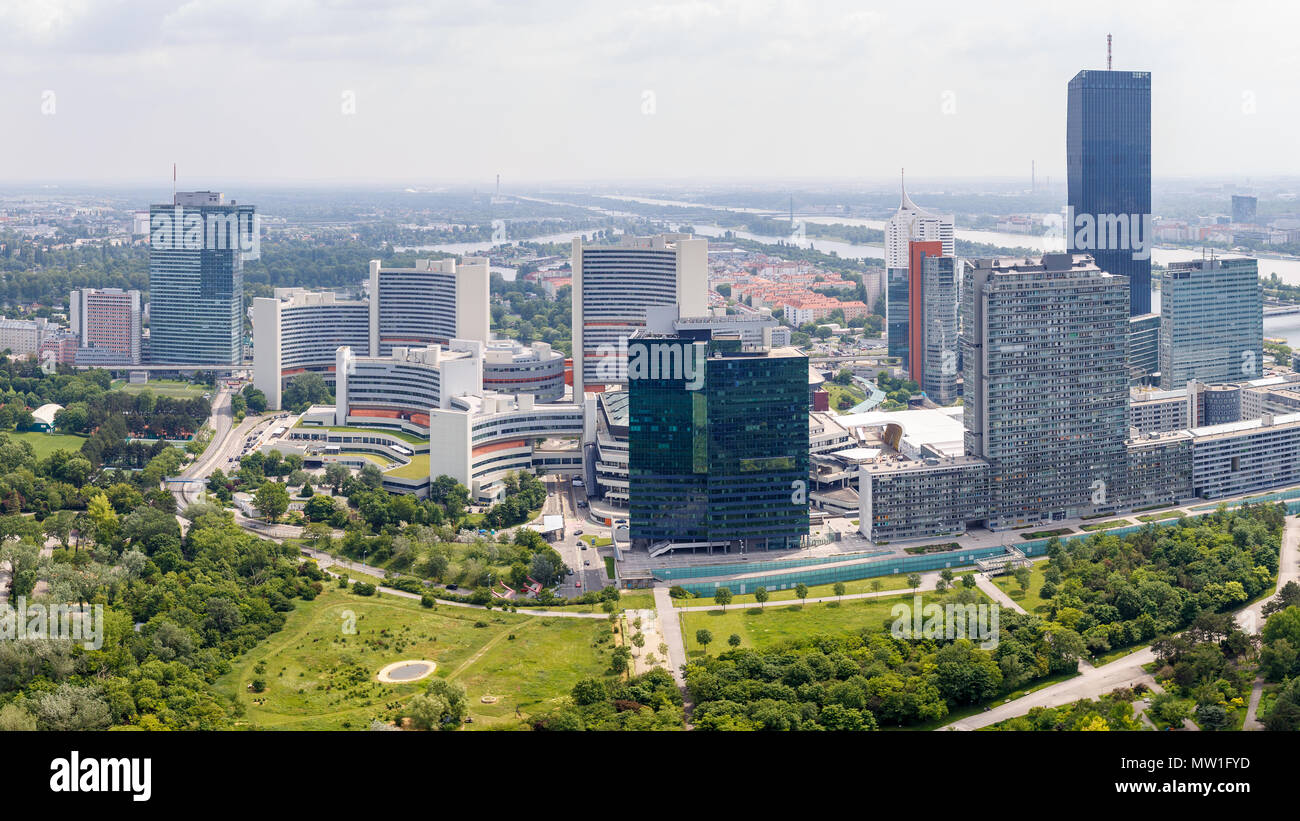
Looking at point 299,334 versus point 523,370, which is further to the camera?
point 299,334

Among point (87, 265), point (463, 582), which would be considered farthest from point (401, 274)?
point (87, 265)

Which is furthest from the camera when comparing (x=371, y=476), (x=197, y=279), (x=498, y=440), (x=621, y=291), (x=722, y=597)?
(x=197, y=279)

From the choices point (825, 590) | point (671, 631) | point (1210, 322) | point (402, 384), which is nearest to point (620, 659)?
point (671, 631)

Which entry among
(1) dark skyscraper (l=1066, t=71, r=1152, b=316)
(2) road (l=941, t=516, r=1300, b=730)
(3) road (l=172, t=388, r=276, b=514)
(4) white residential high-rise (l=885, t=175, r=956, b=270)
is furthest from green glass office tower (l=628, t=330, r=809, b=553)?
(4) white residential high-rise (l=885, t=175, r=956, b=270)

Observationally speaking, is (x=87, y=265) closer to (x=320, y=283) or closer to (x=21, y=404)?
(x=320, y=283)

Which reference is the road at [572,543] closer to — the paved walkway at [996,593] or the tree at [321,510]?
the tree at [321,510]

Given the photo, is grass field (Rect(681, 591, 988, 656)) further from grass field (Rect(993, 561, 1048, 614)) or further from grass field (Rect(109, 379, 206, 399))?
grass field (Rect(109, 379, 206, 399))

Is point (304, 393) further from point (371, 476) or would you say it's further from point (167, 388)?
point (371, 476)
